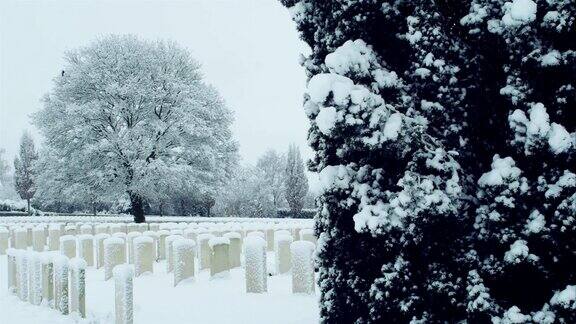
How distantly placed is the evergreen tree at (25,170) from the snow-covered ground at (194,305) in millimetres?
49545

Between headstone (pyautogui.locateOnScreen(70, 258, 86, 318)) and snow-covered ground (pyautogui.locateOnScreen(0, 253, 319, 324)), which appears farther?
headstone (pyautogui.locateOnScreen(70, 258, 86, 318))

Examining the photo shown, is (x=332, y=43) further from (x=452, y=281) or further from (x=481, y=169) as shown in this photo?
(x=452, y=281)

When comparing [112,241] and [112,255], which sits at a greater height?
[112,241]

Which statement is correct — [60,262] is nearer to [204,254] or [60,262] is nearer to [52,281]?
[52,281]

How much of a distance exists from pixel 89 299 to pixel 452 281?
6635 millimetres

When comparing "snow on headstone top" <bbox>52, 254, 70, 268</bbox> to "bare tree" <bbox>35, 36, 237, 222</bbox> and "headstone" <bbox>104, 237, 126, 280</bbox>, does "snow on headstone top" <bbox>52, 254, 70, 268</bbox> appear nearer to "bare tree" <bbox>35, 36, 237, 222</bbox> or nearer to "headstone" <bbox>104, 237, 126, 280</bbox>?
"headstone" <bbox>104, 237, 126, 280</bbox>

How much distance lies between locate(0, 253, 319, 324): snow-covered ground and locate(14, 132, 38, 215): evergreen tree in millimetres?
49545

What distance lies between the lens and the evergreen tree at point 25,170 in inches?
2261

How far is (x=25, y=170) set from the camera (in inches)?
2308

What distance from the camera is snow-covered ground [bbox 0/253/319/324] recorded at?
6.77 metres

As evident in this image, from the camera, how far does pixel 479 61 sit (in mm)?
3820

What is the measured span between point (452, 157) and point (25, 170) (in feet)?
205

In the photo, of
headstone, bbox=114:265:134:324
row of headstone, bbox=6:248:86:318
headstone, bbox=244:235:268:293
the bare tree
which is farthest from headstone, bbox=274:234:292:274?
the bare tree

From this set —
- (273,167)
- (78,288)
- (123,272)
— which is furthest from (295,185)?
(123,272)
